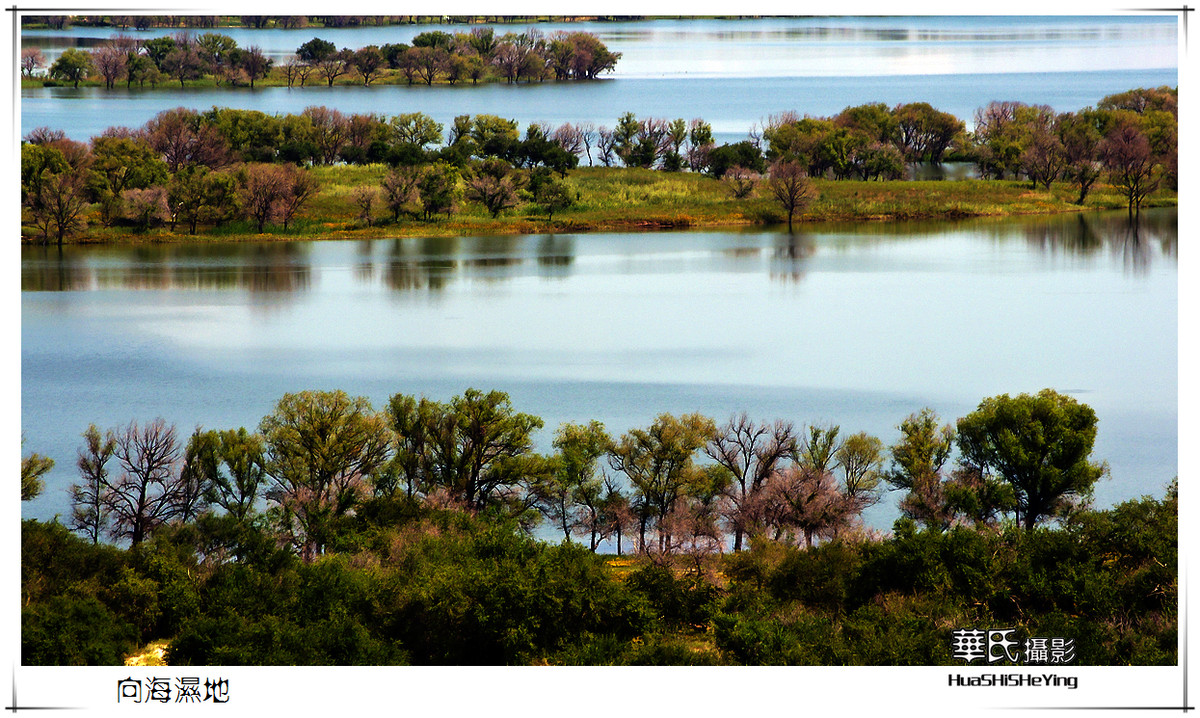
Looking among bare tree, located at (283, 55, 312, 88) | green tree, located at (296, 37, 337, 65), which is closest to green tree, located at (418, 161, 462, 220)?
green tree, located at (296, 37, 337, 65)

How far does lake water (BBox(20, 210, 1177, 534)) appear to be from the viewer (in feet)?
110

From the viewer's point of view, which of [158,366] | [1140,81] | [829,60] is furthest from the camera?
[829,60]

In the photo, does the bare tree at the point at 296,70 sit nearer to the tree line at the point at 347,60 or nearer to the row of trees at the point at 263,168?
the tree line at the point at 347,60

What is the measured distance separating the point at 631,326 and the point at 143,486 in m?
20.9

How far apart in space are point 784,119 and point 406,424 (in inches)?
1662

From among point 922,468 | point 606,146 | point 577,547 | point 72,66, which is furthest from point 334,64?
point 577,547

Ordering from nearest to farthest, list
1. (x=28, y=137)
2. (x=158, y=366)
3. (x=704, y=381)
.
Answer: (x=704, y=381) < (x=158, y=366) < (x=28, y=137)

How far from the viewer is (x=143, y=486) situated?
→ 1009 inches

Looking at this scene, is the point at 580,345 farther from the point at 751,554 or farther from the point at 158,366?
the point at 751,554

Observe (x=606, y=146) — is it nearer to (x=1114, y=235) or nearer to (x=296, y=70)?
(x=296, y=70)

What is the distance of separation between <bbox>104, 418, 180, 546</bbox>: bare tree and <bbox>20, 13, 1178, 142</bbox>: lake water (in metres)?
27.1

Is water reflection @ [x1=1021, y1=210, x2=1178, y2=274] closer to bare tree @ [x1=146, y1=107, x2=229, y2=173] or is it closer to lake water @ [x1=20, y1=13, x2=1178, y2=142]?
lake water @ [x1=20, y1=13, x2=1178, y2=142]

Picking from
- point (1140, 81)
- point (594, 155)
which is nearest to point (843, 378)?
point (594, 155)

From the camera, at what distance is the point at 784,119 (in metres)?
63.9
